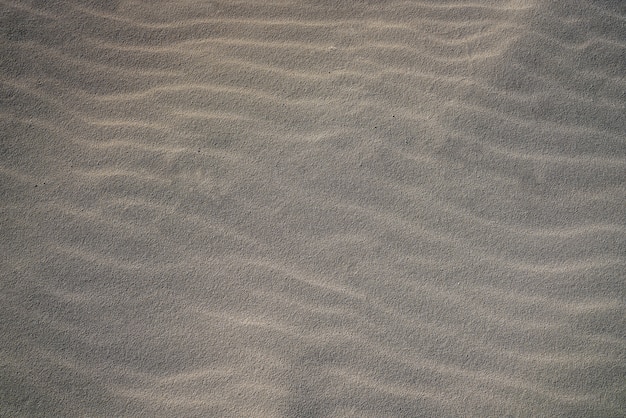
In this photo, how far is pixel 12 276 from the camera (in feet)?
10.0

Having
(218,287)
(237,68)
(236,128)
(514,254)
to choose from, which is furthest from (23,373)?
(514,254)

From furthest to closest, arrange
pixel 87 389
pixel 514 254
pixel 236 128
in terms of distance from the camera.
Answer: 1. pixel 236 128
2. pixel 514 254
3. pixel 87 389

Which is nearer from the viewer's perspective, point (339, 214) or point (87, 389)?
point (87, 389)

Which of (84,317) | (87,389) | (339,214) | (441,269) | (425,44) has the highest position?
(425,44)

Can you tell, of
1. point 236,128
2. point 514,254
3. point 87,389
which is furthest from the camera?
point 236,128

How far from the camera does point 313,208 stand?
3141mm

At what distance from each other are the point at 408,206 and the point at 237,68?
121 cm

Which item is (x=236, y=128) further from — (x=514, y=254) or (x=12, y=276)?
(x=514, y=254)

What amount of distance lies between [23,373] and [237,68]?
6.19 feet

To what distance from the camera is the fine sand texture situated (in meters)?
2.90

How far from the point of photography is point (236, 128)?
3.28 meters

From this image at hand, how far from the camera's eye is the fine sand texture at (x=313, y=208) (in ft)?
9.51

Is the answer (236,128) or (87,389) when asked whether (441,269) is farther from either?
(87,389)

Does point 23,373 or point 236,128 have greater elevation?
point 236,128
